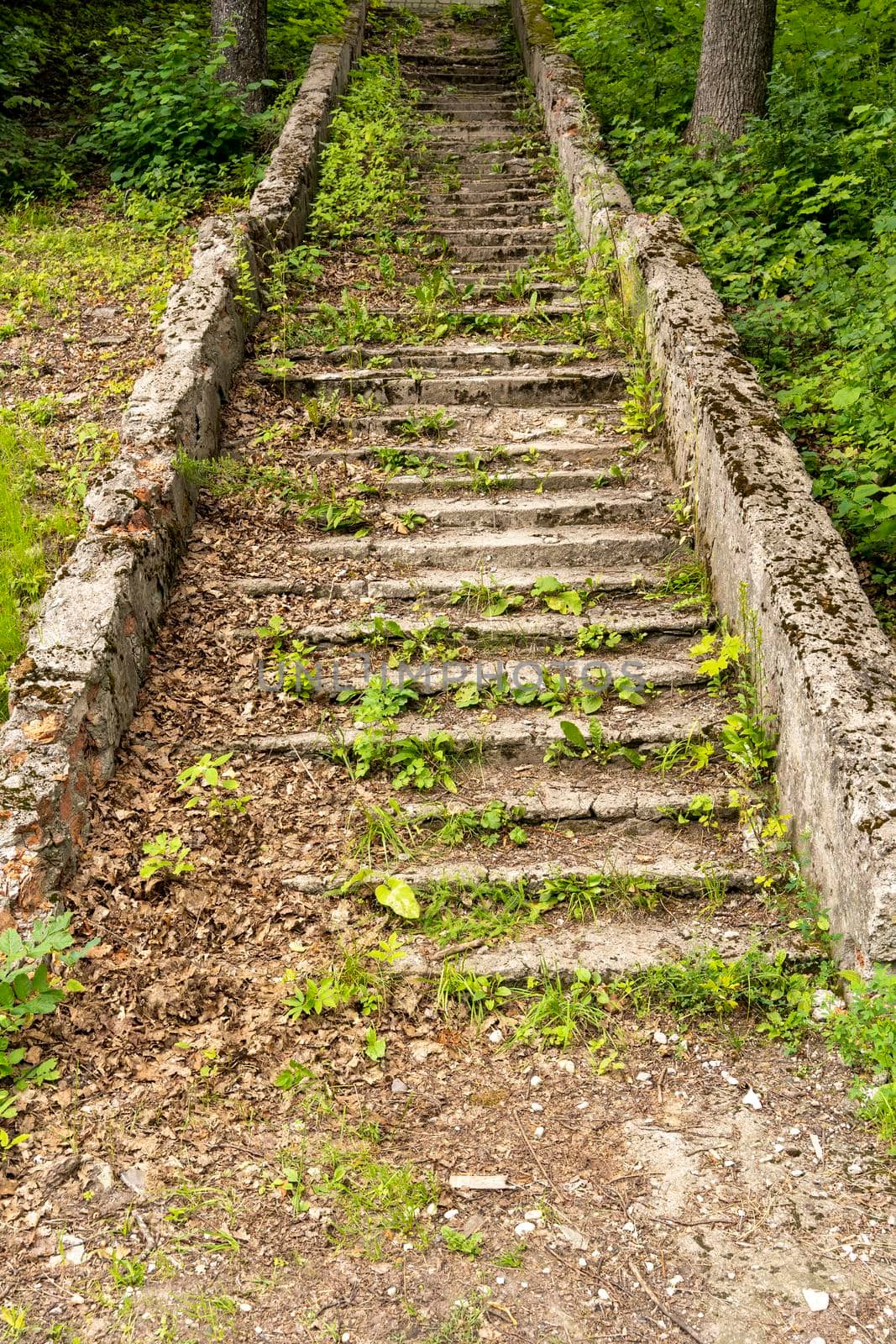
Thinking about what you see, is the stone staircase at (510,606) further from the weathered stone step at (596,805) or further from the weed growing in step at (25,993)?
the weed growing in step at (25,993)

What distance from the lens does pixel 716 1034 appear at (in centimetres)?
327

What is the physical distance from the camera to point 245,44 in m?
8.88

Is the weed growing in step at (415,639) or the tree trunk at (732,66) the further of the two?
the tree trunk at (732,66)

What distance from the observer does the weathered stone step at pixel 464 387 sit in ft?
20.0

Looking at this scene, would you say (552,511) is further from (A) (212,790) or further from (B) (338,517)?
(A) (212,790)

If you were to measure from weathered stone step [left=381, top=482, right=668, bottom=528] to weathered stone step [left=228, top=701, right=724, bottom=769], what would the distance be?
4.60 feet

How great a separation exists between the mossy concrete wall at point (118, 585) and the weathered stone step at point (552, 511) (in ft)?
4.16

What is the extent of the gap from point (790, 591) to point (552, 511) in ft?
5.62

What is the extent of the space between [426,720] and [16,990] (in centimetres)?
191

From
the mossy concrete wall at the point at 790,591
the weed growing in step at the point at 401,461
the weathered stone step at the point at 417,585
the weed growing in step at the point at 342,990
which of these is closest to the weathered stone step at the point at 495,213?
the mossy concrete wall at the point at 790,591

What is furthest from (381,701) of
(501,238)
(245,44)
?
(245,44)

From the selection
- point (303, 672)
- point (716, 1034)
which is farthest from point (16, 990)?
point (716, 1034)

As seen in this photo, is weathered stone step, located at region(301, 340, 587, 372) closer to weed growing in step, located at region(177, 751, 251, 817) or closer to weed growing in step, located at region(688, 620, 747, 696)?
weed growing in step, located at region(688, 620, 747, 696)

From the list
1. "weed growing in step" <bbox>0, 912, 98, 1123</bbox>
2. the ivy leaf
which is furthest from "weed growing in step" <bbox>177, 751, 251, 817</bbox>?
"weed growing in step" <bbox>0, 912, 98, 1123</bbox>
